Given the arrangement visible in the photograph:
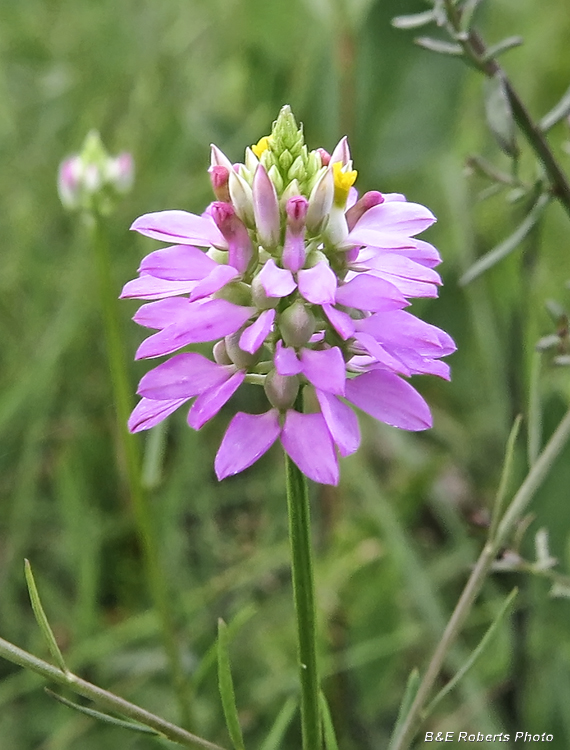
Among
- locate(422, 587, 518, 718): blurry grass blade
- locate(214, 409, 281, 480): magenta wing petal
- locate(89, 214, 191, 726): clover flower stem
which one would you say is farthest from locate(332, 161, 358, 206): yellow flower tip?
locate(89, 214, 191, 726): clover flower stem

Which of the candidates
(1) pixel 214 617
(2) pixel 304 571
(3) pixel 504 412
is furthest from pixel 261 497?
(2) pixel 304 571

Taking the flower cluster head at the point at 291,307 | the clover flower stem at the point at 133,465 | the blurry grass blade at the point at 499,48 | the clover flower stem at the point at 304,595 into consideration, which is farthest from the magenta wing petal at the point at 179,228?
the clover flower stem at the point at 133,465

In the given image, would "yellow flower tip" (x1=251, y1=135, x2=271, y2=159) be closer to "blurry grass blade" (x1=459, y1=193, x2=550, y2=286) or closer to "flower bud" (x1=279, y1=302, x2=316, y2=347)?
"flower bud" (x1=279, y1=302, x2=316, y2=347)

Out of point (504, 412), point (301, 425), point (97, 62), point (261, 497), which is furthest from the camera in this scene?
point (97, 62)

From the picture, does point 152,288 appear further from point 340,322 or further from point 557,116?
point 557,116

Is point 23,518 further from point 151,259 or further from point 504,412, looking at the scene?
point 151,259

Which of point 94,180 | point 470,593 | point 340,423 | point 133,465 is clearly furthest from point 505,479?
point 94,180

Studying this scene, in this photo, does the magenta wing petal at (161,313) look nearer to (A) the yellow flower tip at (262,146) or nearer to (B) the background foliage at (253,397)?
(A) the yellow flower tip at (262,146)
